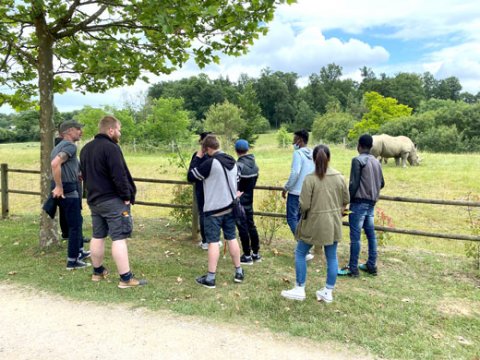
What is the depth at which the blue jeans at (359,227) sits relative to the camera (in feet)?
17.2

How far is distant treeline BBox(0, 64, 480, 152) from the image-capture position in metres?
42.0

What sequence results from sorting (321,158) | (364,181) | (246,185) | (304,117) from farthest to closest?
(304,117), (246,185), (364,181), (321,158)

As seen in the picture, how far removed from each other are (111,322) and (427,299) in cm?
372

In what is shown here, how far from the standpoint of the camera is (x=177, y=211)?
25.2 feet

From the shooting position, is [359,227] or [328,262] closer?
[328,262]

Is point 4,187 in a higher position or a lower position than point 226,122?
lower

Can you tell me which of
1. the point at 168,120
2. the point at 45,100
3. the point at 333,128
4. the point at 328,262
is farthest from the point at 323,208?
the point at 333,128

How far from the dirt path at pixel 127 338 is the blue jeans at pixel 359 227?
6.46 feet

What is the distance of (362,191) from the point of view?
5137 millimetres

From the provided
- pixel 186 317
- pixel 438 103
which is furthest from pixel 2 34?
pixel 438 103

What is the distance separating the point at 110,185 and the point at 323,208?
8.15 ft

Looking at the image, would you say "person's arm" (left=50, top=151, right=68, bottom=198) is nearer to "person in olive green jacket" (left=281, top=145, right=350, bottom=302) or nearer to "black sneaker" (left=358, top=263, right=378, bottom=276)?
Answer: "person in olive green jacket" (left=281, top=145, right=350, bottom=302)

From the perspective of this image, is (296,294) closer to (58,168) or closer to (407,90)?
(58,168)

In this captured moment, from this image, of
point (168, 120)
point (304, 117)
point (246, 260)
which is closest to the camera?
point (246, 260)
